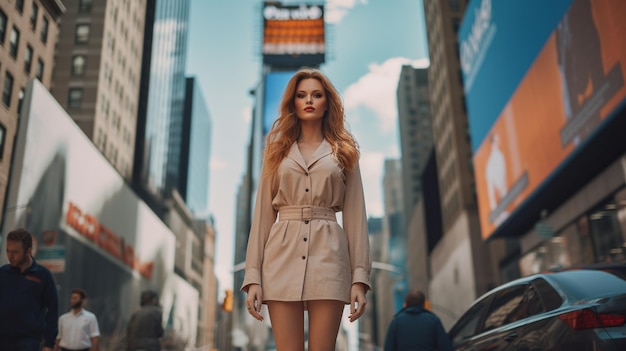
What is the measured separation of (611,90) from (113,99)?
43.9 metres

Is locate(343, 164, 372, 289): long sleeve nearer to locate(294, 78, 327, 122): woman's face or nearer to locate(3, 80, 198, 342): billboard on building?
locate(294, 78, 327, 122): woman's face

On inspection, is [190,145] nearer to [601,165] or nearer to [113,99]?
[113,99]

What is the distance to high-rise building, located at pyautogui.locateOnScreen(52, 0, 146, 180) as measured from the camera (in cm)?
5084

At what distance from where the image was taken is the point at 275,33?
115000 millimetres

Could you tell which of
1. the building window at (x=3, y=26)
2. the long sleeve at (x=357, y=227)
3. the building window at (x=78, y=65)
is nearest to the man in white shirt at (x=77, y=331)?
the long sleeve at (x=357, y=227)

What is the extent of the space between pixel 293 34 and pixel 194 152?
28.7 metres

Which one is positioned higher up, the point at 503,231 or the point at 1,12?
the point at 1,12

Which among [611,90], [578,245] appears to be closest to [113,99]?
[578,245]

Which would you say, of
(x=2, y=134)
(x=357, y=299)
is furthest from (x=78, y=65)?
(x=357, y=299)

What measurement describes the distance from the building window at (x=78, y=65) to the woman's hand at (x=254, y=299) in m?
53.5

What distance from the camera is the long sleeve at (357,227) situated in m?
3.32

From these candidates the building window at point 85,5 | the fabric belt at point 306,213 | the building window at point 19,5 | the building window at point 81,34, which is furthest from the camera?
the building window at point 81,34

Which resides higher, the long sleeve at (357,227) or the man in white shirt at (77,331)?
the long sleeve at (357,227)

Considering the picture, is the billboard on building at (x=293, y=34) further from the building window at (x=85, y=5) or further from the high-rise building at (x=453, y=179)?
the building window at (x=85, y=5)
